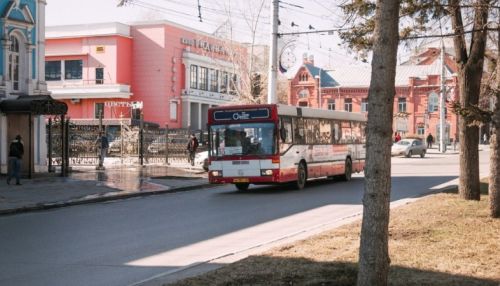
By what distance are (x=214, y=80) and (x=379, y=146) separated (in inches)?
2504

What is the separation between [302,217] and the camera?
602 inches

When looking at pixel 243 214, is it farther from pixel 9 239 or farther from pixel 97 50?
pixel 97 50

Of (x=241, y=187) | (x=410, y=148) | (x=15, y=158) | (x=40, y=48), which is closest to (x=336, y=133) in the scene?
(x=241, y=187)

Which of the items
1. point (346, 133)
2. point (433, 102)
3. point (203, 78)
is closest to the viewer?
point (346, 133)

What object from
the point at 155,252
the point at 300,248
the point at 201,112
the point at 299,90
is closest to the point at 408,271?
the point at 300,248

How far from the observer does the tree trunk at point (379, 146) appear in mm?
6148

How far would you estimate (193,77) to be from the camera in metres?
65.4

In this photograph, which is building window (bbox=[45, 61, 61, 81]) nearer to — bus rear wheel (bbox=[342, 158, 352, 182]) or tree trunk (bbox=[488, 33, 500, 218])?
bus rear wheel (bbox=[342, 158, 352, 182])

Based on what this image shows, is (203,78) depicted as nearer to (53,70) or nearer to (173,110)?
(173,110)

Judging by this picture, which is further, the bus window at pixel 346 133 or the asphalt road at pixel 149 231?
the bus window at pixel 346 133

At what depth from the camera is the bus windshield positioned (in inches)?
854

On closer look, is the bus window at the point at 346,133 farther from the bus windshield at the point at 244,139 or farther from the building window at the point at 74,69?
the building window at the point at 74,69

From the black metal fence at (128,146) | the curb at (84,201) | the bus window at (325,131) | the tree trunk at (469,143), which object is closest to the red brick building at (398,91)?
the black metal fence at (128,146)

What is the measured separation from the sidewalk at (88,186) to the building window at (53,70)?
3324 centimetres
